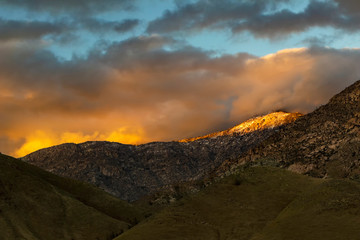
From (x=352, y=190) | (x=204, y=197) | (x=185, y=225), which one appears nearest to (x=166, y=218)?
(x=185, y=225)

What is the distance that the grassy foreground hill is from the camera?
377 ft

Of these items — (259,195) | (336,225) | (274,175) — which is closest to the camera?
(336,225)

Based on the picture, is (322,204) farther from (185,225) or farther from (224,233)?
(185,225)

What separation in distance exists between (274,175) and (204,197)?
87.4 feet

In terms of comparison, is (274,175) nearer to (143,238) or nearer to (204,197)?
(204,197)

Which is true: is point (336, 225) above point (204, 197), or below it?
below

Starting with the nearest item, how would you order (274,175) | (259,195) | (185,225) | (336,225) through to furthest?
1. (336,225)
2. (185,225)
3. (259,195)
4. (274,175)

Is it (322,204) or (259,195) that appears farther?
(259,195)

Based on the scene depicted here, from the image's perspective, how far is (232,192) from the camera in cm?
14988

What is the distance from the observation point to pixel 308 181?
15488 centimetres

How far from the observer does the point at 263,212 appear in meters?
136

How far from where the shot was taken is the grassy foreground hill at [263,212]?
115m

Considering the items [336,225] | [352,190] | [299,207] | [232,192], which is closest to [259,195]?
[232,192]

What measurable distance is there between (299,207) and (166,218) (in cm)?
3670
